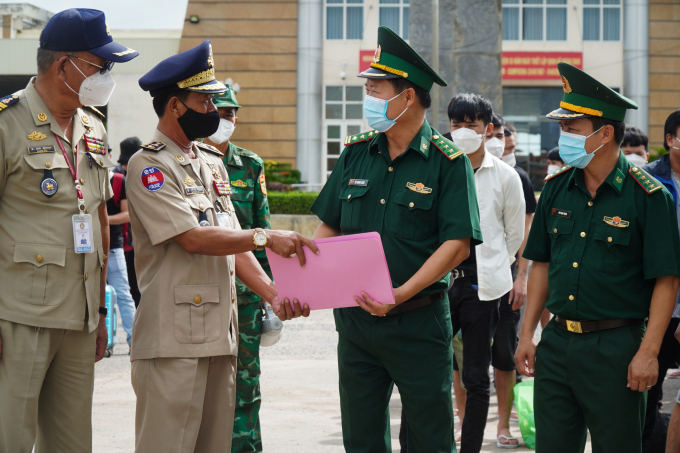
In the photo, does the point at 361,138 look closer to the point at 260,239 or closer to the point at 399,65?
the point at 399,65

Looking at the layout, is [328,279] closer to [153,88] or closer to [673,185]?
[153,88]

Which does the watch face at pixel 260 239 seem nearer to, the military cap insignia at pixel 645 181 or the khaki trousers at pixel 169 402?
the khaki trousers at pixel 169 402

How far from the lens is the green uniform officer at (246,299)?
447cm

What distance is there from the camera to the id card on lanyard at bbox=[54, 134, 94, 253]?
3318 millimetres

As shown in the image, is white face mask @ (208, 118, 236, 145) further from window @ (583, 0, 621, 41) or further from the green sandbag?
window @ (583, 0, 621, 41)

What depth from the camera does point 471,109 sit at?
4859 millimetres

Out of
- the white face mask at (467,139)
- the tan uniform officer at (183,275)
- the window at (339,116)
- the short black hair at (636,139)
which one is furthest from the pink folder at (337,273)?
the window at (339,116)

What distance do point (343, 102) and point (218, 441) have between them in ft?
78.7

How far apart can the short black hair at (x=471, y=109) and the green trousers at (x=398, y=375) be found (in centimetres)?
179

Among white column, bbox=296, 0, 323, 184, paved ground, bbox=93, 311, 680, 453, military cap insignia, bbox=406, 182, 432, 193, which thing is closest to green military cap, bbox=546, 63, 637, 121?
military cap insignia, bbox=406, 182, 432, 193

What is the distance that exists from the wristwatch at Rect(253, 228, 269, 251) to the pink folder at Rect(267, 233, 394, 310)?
2.7 inches

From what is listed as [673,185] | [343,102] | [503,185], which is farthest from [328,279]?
[343,102]

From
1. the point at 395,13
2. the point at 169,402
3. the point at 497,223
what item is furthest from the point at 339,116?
the point at 169,402

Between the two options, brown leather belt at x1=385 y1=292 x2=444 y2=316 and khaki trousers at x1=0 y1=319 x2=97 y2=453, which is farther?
brown leather belt at x1=385 y1=292 x2=444 y2=316
